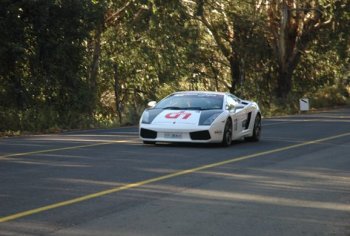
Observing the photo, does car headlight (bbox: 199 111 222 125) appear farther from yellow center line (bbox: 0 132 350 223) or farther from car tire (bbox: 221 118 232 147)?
yellow center line (bbox: 0 132 350 223)

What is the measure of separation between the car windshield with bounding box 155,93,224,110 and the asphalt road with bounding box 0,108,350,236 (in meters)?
0.97

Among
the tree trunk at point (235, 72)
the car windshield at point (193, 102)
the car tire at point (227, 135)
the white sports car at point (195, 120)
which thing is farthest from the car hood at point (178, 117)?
the tree trunk at point (235, 72)

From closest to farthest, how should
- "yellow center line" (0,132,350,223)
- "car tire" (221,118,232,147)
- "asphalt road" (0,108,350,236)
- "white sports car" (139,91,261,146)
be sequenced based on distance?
1. "asphalt road" (0,108,350,236)
2. "yellow center line" (0,132,350,223)
3. "white sports car" (139,91,261,146)
4. "car tire" (221,118,232,147)

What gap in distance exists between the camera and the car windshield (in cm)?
1714

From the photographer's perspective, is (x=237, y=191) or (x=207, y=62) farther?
(x=207, y=62)

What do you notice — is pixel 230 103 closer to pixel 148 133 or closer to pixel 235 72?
pixel 148 133

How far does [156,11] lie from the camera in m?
37.2

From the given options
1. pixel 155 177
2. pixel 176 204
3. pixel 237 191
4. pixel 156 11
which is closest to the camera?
pixel 176 204

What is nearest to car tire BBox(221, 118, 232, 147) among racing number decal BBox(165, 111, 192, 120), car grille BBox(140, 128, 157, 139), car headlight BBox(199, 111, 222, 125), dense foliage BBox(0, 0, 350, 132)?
car headlight BBox(199, 111, 222, 125)

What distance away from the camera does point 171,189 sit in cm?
1038

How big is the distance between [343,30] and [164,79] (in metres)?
11.0

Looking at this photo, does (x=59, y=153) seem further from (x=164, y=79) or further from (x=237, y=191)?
(x=164, y=79)

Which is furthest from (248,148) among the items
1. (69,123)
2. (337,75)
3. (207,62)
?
(337,75)

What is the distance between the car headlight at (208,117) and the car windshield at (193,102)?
41 centimetres
